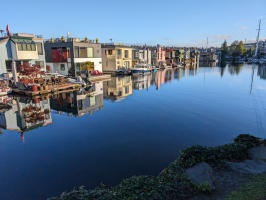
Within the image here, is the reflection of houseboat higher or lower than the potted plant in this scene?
lower

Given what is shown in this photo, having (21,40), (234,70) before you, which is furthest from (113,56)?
(234,70)

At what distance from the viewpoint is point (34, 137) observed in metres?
14.6

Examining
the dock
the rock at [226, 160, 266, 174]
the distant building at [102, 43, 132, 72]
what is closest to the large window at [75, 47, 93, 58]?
the dock

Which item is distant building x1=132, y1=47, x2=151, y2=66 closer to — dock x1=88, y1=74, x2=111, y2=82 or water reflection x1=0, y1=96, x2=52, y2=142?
dock x1=88, y1=74, x2=111, y2=82

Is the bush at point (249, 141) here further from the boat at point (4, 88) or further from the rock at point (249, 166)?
the boat at point (4, 88)

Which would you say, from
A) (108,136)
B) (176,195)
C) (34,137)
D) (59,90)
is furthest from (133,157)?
(59,90)

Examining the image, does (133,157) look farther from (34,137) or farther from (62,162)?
(34,137)

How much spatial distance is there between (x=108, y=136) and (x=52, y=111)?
9.86m

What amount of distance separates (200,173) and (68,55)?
39.0m

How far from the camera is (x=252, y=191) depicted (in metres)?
6.76

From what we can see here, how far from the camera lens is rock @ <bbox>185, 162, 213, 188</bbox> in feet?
24.9

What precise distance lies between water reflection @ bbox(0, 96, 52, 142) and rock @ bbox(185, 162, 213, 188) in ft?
40.2

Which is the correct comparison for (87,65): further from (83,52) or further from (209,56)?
(209,56)

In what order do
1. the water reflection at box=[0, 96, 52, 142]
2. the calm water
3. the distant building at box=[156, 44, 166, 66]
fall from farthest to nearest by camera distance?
the distant building at box=[156, 44, 166, 66] → the water reflection at box=[0, 96, 52, 142] → the calm water
